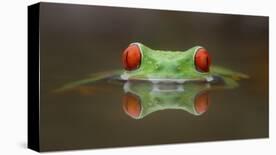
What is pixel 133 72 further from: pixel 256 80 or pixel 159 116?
pixel 256 80

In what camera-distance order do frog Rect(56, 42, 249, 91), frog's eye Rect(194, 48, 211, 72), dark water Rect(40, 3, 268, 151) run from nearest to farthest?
dark water Rect(40, 3, 268, 151)
frog Rect(56, 42, 249, 91)
frog's eye Rect(194, 48, 211, 72)

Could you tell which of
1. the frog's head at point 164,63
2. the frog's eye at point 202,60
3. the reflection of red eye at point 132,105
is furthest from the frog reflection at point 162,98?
the frog's eye at point 202,60

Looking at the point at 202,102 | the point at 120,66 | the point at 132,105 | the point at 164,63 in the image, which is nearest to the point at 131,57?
the point at 120,66

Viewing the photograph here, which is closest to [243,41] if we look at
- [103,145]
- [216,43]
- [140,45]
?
[216,43]

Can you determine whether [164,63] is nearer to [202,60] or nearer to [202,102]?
[202,60]

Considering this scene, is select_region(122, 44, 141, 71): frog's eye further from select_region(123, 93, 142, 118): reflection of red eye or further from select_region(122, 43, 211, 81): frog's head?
select_region(123, 93, 142, 118): reflection of red eye

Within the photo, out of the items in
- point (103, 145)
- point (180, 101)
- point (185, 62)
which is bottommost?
point (103, 145)

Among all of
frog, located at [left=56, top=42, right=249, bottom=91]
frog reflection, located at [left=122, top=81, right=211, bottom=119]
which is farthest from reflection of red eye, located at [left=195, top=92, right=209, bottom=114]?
frog, located at [left=56, top=42, right=249, bottom=91]
